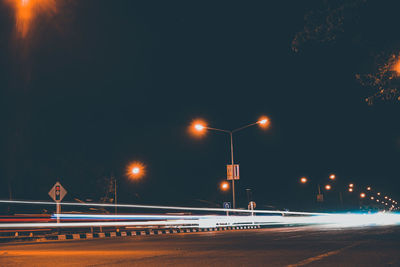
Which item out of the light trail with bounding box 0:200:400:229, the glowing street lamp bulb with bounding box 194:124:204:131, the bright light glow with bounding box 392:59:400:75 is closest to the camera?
the bright light glow with bounding box 392:59:400:75

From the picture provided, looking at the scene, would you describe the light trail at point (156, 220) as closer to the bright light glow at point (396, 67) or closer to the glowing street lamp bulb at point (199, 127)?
the glowing street lamp bulb at point (199, 127)

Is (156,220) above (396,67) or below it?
below

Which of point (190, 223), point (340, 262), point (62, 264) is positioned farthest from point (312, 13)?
point (190, 223)

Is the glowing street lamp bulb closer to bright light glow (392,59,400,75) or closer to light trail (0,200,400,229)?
light trail (0,200,400,229)

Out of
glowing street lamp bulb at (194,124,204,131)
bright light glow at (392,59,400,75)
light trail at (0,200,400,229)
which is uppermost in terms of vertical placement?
glowing street lamp bulb at (194,124,204,131)

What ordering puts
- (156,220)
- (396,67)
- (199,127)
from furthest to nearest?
(156,220)
(199,127)
(396,67)

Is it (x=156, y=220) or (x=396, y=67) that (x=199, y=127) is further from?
(x=396, y=67)

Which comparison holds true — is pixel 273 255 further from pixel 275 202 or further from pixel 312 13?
pixel 275 202

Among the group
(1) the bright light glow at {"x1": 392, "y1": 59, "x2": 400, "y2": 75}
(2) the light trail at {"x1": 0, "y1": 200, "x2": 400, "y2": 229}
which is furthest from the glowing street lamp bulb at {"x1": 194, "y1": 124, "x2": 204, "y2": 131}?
(1) the bright light glow at {"x1": 392, "y1": 59, "x2": 400, "y2": 75}

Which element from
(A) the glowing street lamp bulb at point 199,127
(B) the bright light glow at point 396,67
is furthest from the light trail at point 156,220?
(B) the bright light glow at point 396,67

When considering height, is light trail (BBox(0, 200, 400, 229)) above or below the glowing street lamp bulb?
below

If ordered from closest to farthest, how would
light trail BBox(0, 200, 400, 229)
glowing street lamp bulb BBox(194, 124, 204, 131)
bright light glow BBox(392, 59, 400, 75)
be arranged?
bright light glow BBox(392, 59, 400, 75) < light trail BBox(0, 200, 400, 229) < glowing street lamp bulb BBox(194, 124, 204, 131)

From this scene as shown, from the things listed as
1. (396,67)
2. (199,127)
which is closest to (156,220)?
(199,127)

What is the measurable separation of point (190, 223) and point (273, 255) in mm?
29674
